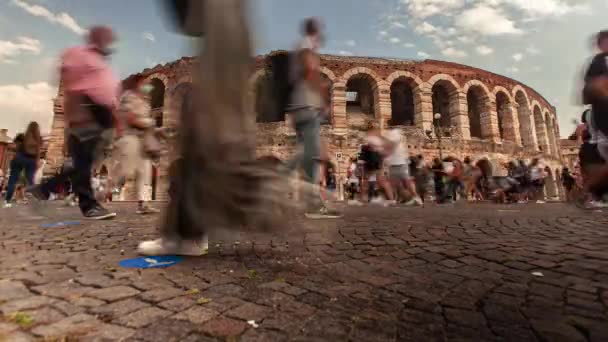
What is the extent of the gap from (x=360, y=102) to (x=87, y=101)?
62.1 feet

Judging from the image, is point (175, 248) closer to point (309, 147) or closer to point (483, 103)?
point (309, 147)

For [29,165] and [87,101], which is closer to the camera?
[87,101]

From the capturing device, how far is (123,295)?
4.02 feet

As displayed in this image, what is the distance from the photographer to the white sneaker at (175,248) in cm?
181

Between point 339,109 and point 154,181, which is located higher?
point 339,109

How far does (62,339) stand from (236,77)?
1074mm

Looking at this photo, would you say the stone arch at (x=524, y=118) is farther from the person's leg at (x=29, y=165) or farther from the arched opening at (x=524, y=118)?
the person's leg at (x=29, y=165)

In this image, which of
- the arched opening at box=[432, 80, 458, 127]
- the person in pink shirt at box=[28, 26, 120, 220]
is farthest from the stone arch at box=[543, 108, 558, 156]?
the person in pink shirt at box=[28, 26, 120, 220]

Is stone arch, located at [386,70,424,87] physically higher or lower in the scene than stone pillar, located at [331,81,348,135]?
higher

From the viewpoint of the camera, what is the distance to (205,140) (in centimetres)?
132

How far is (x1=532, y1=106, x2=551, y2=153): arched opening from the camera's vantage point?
21422 millimetres

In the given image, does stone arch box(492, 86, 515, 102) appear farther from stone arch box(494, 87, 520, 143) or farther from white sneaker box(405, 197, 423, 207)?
white sneaker box(405, 197, 423, 207)

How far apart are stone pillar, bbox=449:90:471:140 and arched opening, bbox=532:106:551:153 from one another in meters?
8.54

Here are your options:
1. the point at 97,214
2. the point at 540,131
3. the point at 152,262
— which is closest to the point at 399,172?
the point at 97,214
